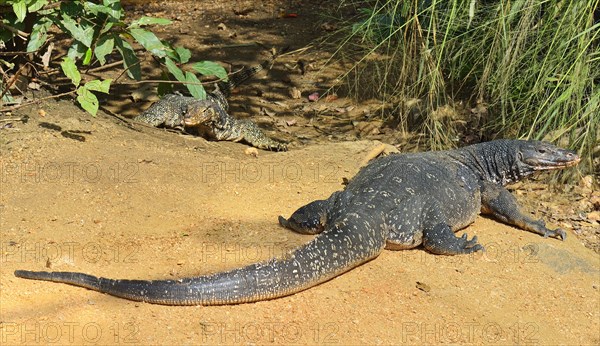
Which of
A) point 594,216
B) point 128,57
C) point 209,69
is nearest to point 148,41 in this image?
point 128,57

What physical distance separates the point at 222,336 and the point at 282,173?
267 cm

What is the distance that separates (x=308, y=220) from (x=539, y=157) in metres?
2.61

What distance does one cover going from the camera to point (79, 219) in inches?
224

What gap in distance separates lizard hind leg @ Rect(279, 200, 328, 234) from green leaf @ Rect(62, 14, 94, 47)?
8.26 feet

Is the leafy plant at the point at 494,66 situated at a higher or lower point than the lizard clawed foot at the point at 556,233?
higher

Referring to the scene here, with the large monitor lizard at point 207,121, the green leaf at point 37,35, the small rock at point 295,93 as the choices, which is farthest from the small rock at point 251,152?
the green leaf at point 37,35

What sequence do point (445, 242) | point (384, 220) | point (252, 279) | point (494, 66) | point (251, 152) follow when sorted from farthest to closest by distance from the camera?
point (251, 152), point (494, 66), point (445, 242), point (384, 220), point (252, 279)

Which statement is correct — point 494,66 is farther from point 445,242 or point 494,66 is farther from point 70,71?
Result: point 70,71

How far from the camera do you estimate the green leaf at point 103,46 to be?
685cm

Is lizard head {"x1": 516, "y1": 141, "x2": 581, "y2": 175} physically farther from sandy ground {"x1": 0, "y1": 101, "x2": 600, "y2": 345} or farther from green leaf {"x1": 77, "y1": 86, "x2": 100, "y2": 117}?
green leaf {"x1": 77, "y1": 86, "x2": 100, "y2": 117}

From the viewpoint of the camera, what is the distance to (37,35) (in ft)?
22.6

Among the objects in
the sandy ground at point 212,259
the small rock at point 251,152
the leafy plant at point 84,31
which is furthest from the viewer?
the small rock at point 251,152

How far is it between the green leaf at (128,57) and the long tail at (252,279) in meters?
2.87

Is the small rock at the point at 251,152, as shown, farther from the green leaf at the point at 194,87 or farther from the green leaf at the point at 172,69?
the green leaf at the point at 172,69
